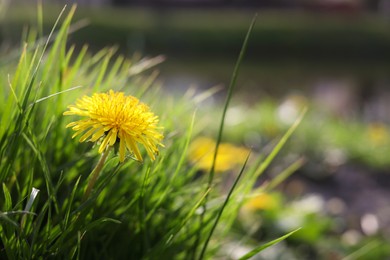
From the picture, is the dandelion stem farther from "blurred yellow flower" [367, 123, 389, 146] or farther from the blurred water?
the blurred water

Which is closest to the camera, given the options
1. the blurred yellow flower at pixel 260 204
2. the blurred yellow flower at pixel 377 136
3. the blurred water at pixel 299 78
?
the blurred yellow flower at pixel 260 204

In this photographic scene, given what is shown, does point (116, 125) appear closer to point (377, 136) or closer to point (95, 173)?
point (95, 173)

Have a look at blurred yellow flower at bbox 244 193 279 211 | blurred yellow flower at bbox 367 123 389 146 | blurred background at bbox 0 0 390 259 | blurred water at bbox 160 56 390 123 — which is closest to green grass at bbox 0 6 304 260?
blurred yellow flower at bbox 244 193 279 211

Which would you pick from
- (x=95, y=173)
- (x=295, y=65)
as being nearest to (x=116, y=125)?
(x=95, y=173)

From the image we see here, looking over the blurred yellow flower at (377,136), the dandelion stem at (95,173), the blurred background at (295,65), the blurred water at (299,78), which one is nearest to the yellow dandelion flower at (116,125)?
the dandelion stem at (95,173)

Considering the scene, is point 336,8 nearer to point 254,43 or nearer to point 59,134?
point 254,43

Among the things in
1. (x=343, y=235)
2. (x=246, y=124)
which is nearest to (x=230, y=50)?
(x=246, y=124)

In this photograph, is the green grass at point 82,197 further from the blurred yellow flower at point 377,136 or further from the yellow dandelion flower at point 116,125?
the blurred yellow flower at point 377,136
